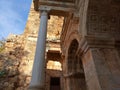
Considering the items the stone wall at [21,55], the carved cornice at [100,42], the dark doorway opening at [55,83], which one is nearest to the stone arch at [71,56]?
the stone wall at [21,55]

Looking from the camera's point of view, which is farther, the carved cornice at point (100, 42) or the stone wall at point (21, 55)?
the stone wall at point (21, 55)

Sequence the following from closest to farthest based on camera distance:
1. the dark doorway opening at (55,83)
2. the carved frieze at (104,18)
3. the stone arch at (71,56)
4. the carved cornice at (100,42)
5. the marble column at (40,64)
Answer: the marble column at (40,64), the carved cornice at (100,42), the carved frieze at (104,18), the stone arch at (71,56), the dark doorway opening at (55,83)

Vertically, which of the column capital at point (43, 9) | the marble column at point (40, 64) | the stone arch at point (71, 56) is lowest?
the marble column at point (40, 64)

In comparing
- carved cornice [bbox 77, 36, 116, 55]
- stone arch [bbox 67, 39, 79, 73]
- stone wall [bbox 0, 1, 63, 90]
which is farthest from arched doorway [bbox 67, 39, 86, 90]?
carved cornice [bbox 77, 36, 116, 55]

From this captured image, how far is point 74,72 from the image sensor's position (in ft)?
25.1

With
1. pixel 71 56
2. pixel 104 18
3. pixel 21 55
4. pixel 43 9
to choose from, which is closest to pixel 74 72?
pixel 71 56

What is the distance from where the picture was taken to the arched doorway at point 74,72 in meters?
7.46

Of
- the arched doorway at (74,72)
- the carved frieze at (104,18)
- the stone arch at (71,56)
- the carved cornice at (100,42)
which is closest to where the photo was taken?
the carved cornice at (100,42)

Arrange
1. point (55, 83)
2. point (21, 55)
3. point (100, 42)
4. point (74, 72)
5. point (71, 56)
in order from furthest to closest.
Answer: point (21, 55), point (55, 83), point (71, 56), point (74, 72), point (100, 42)

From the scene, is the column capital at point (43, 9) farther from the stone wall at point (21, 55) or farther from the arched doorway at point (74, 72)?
the stone wall at point (21, 55)

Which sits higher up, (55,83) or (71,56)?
(71,56)

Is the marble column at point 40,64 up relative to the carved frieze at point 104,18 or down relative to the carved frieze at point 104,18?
down

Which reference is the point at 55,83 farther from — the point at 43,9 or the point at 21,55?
the point at 43,9

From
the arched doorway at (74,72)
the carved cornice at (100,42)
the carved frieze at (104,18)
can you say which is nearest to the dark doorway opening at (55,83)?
the arched doorway at (74,72)
